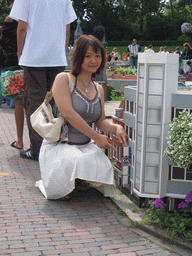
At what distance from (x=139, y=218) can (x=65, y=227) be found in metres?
0.61

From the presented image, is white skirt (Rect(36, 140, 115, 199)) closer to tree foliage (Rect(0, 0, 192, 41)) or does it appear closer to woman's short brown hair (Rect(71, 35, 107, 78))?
woman's short brown hair (Rect(71, 35, 107, 78))

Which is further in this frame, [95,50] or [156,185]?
[95,50]

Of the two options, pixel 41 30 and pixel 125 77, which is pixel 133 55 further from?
pixel 41 30

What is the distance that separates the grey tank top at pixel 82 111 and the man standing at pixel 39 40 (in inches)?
50.0

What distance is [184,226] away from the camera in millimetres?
3352

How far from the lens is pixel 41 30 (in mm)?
5207

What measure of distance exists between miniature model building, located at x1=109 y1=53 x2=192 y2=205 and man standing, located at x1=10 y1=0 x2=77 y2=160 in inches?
72.6

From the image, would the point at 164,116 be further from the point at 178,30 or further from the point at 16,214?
the point at 178,30

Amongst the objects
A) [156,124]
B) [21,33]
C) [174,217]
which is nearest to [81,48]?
[156,124]

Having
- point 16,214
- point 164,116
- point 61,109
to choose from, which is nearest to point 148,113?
point 164,116

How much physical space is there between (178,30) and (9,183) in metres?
77.0

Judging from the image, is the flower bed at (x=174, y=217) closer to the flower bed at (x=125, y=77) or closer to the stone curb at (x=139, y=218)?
the stone curb at (x=139, y=218)

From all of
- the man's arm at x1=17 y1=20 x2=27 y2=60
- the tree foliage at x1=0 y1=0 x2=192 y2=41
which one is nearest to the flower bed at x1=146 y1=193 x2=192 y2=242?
the man's arm at x1=17 y1=20 x2=27 y2=60

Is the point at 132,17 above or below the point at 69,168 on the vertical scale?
above
